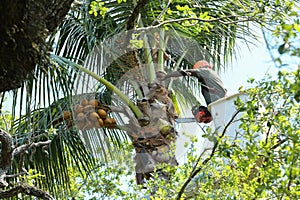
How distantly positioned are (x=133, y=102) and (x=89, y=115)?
0.48 m

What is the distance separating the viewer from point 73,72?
5.01 meters

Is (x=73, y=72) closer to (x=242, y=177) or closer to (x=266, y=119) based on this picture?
(x=242, y=177)

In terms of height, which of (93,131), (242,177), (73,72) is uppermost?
(73,72)

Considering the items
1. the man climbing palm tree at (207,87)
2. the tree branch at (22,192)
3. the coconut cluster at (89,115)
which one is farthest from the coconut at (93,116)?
the tree branch at (22,192)

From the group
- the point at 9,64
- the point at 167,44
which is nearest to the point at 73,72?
the point at 167,44

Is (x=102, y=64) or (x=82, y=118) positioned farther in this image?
(x=102, y=64)

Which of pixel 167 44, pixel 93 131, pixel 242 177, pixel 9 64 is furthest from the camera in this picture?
pixel 167 44

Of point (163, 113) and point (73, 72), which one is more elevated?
point (73, 72)

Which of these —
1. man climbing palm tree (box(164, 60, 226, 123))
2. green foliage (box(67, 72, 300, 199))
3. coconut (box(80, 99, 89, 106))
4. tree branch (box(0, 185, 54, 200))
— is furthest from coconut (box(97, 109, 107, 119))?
tree branch (box(0, 185, 54, 200))

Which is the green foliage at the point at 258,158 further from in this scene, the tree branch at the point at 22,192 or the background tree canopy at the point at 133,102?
the tree branch at the point at 22,192

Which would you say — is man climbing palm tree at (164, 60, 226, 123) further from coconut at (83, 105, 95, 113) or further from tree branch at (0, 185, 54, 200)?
tree branch at (0, 185, 54, 200)

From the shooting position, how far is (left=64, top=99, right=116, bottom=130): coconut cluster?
4.57m

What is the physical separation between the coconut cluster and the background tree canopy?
0.02 metres

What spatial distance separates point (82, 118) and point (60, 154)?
0.98 meters
